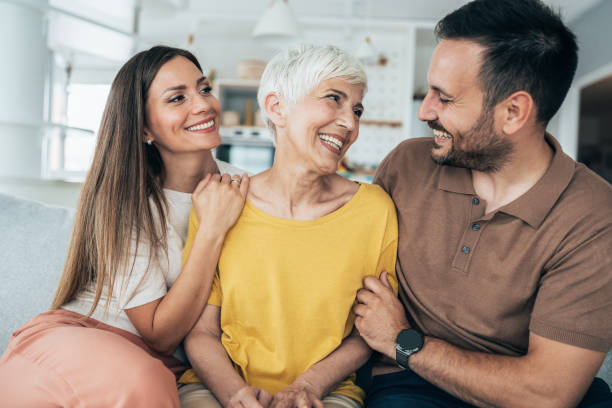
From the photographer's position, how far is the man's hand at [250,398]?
1.23 metres

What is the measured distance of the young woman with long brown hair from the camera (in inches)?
45.4

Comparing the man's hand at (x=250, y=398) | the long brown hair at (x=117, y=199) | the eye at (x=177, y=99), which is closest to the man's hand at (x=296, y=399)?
the man's hand at (x=250, y=398)

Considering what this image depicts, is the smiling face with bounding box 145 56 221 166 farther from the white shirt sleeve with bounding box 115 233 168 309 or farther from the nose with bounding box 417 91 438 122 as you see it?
the nose with bounding box 417 91 438 122

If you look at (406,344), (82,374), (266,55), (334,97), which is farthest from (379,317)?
(266,55)

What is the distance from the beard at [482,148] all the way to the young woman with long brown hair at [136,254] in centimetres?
64

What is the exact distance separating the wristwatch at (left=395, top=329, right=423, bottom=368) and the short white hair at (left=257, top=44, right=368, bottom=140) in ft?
2.37

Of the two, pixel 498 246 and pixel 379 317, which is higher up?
pixel 498 246

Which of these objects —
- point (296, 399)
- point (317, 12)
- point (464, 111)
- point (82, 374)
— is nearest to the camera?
point (82, 374)

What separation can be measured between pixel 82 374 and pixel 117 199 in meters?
0.56

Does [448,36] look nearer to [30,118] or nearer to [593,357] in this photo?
[593,357]

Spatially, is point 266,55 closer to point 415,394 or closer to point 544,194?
point 544,194

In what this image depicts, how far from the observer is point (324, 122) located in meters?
1.43

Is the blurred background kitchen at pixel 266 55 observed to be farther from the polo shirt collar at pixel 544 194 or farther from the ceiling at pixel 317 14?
the polo shirt collar at pixel 544 194

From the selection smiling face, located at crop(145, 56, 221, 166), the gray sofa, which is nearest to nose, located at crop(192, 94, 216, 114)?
smiling face, located at crop(145, 56, 221, 166)
